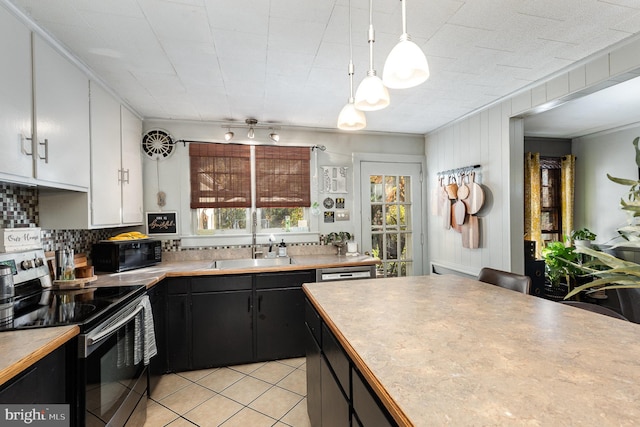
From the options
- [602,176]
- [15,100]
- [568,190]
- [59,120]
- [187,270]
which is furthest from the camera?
[568,190]

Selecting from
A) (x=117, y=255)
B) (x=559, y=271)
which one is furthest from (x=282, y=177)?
(x=559, y=271)

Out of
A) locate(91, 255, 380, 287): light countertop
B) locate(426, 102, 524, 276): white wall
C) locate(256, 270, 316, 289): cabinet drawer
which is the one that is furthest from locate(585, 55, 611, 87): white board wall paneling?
locate(256, 270, 316, 289): cabinet drawer

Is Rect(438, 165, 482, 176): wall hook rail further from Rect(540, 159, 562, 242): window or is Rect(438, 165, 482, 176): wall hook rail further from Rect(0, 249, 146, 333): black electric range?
Rect(0, 249, 146, 333): black electric range

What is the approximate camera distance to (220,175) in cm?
329

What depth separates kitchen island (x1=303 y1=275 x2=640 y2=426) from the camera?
646 millimetres

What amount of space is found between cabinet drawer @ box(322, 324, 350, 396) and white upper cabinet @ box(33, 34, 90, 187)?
1718 mm

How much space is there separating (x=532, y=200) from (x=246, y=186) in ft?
12.2

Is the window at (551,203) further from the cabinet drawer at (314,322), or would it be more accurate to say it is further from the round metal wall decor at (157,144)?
the round metal wall decor at (157,144)

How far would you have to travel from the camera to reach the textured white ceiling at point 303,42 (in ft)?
4.99

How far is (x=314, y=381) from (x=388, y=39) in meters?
Answer: 2.00

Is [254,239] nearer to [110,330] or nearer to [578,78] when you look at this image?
[110,330]

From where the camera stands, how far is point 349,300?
151 cm

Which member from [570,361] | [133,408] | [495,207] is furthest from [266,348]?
[495,207]

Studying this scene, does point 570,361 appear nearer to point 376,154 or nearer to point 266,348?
point 266,348
